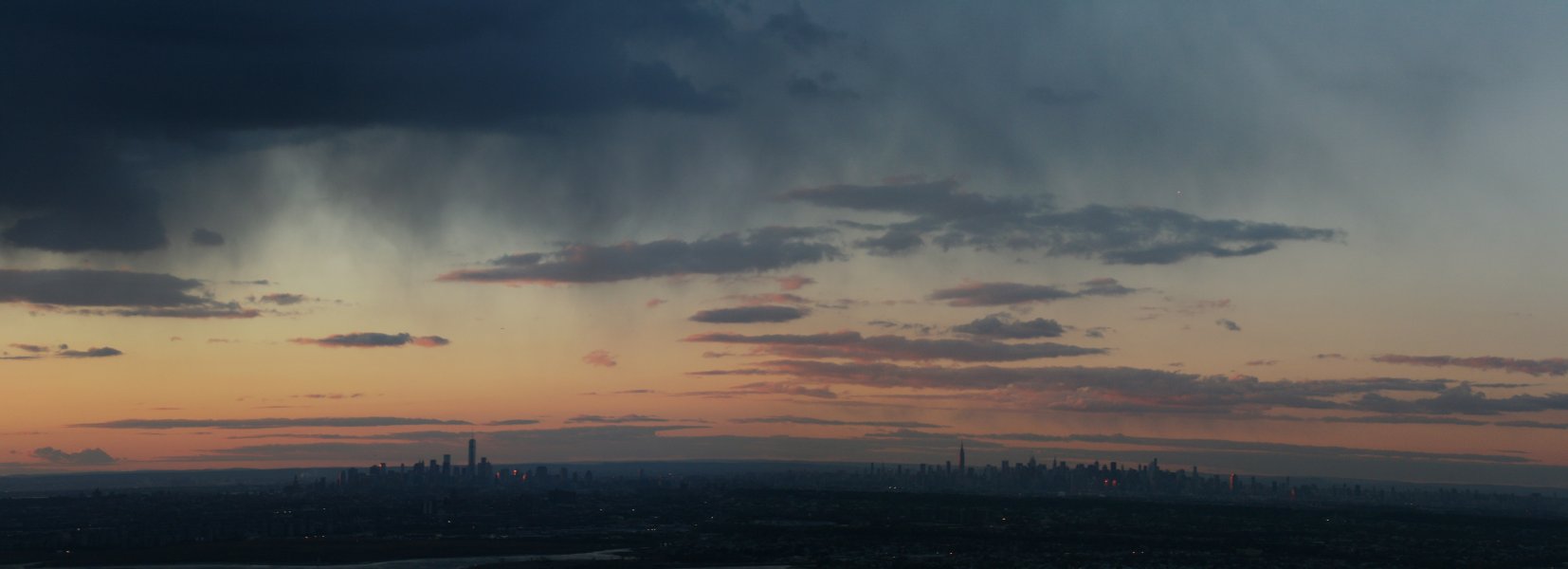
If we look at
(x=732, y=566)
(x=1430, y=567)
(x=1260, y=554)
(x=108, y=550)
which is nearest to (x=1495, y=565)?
(x=1430, y=567)

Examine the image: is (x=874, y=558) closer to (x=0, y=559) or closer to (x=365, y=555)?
(x=365, y=555)

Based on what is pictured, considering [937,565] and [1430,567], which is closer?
[937,565]

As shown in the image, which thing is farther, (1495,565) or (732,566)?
(1495,565)

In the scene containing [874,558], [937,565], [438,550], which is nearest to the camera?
[937,565]

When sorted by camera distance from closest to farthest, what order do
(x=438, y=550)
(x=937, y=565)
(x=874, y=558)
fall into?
(x=937, y=565) → (x=874, y=558) → (x=438, y=550)

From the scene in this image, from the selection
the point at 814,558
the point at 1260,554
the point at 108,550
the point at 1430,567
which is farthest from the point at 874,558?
the point at 108,550

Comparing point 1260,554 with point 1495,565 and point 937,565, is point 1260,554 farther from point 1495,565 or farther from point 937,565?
point 937,565

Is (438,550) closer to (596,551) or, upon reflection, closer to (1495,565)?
(596,551)

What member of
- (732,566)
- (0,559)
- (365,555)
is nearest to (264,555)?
(365,555)
